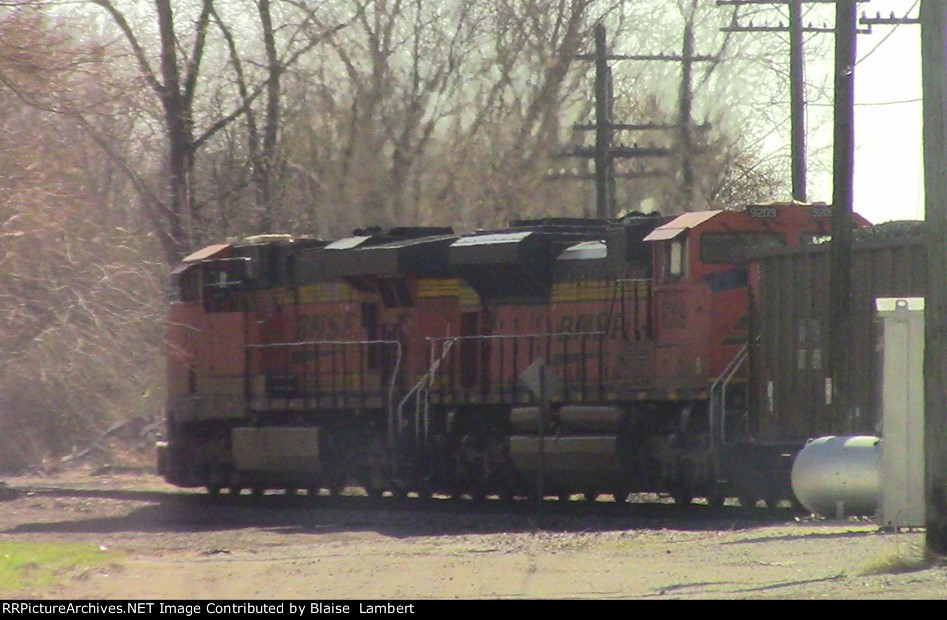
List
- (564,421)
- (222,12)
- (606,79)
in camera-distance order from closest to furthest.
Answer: (564,421) → (606,79) → (222,12)

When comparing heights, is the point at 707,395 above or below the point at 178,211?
below

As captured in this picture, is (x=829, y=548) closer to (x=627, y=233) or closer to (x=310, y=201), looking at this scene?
(x=627, y=233)

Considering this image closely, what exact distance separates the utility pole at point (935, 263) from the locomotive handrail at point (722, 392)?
5.65 m

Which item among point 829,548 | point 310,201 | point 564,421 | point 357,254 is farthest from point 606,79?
point 829,548

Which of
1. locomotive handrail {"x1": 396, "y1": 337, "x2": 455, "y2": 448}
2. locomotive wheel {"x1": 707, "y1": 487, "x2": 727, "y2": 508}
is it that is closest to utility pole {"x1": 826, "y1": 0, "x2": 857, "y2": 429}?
locomotive wheel {"x1": 707, "y1": 487, "x2": 727, "y2": 508}

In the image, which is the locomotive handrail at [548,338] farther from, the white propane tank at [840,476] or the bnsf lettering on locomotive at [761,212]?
the white propane tank at [840,476]

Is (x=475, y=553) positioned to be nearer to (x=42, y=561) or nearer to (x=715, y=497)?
(x=42, y=561)

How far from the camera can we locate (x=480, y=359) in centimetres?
2070

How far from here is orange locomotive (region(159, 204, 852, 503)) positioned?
17.8 meters

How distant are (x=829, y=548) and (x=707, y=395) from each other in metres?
5.43

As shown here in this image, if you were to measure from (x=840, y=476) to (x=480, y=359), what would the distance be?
7.15 m

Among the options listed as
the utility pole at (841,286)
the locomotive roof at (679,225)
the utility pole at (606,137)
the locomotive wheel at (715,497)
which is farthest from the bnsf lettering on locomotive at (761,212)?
the utility pole at (606,137)

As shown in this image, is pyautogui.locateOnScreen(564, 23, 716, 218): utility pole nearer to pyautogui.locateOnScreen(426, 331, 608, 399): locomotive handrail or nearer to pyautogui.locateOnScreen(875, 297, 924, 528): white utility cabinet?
pyautogui.locateOnScreen(426, 331, 608, 399): locomotive handrail

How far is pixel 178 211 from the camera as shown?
32.1m
